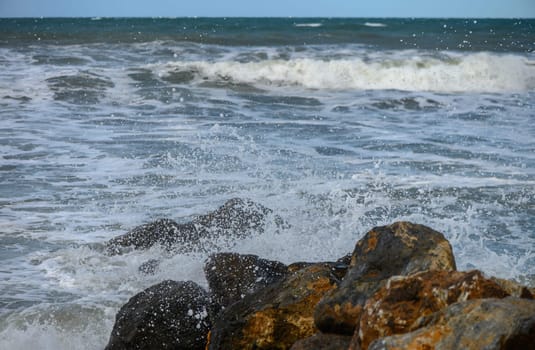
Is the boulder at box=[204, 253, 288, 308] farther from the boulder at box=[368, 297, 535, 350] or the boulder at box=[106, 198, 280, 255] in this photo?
the boulder at box=[368, 297, 535, 350]

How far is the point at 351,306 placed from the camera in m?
3.21

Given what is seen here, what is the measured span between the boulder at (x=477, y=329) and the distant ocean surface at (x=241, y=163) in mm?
2481

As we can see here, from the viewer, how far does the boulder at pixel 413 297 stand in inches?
110

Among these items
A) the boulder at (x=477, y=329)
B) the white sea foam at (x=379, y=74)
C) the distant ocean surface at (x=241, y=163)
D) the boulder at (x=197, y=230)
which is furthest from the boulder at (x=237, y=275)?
the white sea foam at (x=379, y=74)

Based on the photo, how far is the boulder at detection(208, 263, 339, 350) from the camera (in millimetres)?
3551

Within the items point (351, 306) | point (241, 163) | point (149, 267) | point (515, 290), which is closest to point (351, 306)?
point (351, 306)

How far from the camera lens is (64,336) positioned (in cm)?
459

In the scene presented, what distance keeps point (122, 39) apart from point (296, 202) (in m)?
24.4

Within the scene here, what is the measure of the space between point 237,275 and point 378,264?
1107mm

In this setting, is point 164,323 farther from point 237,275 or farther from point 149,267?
point 149,267

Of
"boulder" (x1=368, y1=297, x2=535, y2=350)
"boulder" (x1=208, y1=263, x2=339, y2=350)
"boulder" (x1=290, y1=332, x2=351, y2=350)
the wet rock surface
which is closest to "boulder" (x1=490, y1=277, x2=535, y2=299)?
the wet rock surface

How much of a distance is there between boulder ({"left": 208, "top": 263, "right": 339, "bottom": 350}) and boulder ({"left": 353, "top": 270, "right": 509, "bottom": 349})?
0.70 metres

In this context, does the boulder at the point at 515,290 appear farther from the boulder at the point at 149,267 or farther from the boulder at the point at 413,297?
the boulder at the point at 149,267

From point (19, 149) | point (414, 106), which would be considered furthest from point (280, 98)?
point (19, 149)
